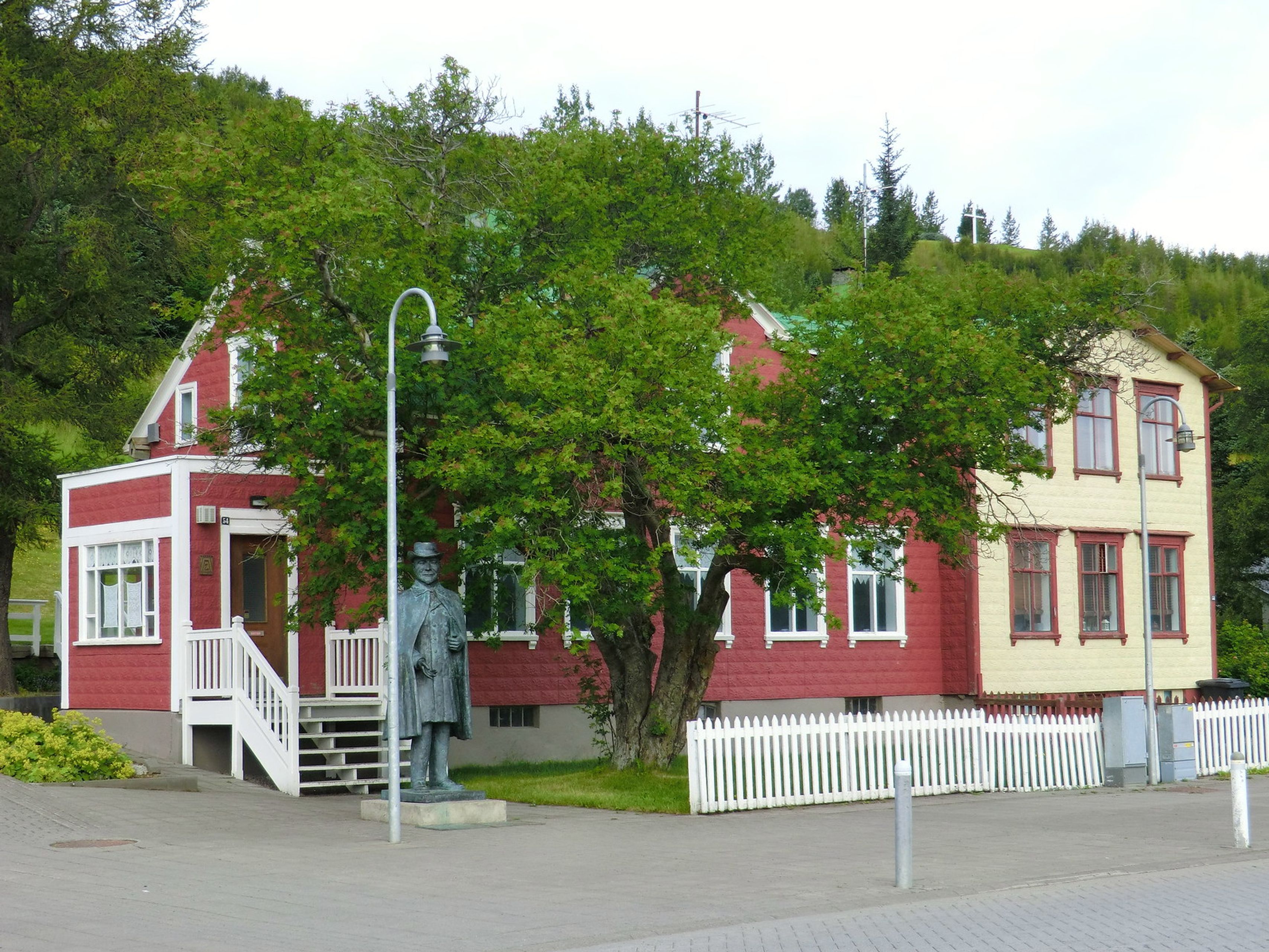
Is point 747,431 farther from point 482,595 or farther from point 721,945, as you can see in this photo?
point 721,945

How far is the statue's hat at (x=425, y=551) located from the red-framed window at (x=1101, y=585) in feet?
64.5

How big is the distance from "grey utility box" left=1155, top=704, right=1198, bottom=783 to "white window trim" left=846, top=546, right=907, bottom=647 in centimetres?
800

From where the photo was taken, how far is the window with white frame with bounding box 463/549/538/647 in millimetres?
20094

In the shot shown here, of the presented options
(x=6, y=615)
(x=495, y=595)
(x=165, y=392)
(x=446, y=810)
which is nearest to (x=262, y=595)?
(x=495, y=595)

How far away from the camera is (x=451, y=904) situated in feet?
36.2

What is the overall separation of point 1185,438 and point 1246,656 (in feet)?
55.5

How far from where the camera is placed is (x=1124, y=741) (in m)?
22.1

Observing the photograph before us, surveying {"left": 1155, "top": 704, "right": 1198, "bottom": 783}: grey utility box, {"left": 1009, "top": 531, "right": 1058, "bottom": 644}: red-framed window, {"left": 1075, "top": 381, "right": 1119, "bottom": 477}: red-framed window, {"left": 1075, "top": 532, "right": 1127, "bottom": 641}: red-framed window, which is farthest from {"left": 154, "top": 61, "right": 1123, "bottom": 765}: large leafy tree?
{"left": 1075, "top": 532, "right": 1127, "bottom": 641}: red-framed window

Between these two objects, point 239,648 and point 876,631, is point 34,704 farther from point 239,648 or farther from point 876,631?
point 876,631

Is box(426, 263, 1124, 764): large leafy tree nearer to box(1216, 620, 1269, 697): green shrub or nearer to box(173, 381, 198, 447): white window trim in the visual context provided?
box(173, 381, 198, 447): white window trim

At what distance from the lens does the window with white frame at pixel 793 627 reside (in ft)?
95.9

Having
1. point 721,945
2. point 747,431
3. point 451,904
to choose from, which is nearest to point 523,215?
point 747,431

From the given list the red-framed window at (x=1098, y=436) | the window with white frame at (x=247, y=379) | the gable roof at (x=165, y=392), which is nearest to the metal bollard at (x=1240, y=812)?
the window with white frame at (x=247, y=379)

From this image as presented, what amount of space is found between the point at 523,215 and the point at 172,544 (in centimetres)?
735
